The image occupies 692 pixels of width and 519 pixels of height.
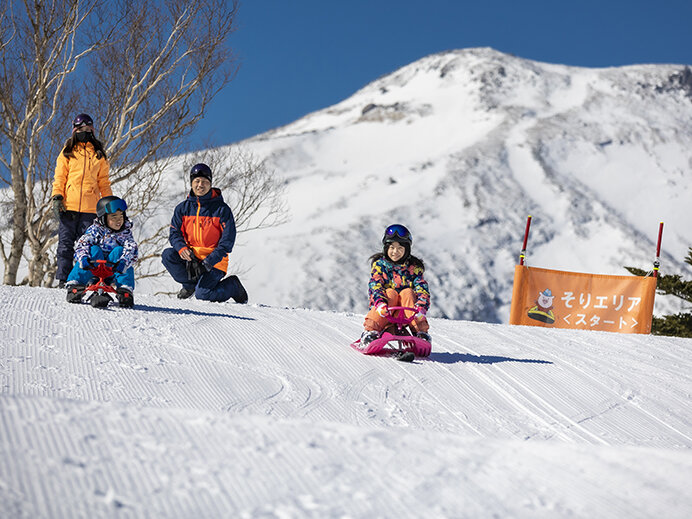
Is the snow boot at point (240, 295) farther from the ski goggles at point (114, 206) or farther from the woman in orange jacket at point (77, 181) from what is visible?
the ski goggles at point (114, 206)

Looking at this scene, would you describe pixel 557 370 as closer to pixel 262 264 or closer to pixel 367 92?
pixel 262 264

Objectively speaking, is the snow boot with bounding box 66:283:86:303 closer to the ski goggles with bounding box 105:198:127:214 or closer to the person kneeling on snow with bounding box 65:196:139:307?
the person kneeling on snow with bounding box 65:196:139:307

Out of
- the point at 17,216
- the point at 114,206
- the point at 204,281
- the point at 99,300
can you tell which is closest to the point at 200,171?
the point at 204,281

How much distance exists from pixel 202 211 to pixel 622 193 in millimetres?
71084

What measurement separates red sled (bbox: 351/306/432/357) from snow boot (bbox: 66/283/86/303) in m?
2.15

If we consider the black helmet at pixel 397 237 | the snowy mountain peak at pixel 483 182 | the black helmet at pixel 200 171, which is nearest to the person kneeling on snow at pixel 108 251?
the black helmet at pixel 200 171

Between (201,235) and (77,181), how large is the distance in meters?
1.24

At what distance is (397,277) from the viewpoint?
4.70m

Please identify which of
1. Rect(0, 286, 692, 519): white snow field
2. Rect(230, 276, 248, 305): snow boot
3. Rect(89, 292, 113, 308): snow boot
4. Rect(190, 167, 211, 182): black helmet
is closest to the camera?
Rect(0, 286, 692, 519): white snow field

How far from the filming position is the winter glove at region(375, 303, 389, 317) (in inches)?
175

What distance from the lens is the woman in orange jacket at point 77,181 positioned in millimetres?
6070

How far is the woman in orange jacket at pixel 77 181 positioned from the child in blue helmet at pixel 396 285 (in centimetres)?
306

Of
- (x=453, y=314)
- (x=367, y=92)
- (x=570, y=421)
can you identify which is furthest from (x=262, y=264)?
(x=367, y=92)

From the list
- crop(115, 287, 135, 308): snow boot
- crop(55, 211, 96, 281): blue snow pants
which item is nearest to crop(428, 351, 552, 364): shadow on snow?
crop(115, 287, 135, 308): snow boot
